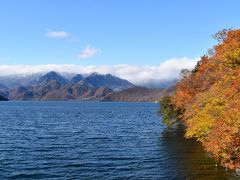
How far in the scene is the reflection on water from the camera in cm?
4776

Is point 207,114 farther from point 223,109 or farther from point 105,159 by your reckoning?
point 105,159

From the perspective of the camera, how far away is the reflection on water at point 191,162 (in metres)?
47.8

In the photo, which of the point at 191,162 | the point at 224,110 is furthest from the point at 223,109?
the point at 191,162

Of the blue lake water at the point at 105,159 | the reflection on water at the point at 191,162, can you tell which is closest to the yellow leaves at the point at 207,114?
the reflection on water at the point at 191,162

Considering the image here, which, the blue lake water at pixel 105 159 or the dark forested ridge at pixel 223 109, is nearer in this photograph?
the dark forested ridge at pixel 223 109

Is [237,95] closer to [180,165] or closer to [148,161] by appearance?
[180,165]

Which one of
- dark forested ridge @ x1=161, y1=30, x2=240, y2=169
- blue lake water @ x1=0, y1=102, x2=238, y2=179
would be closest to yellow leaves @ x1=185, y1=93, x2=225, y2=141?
dark forested ridge @ x1=161, y1=30, x2=240, y2=169

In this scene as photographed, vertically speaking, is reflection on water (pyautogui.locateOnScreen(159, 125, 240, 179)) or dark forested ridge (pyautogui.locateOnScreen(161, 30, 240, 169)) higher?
dark forested ridge (pyautogui.locateOnScreen(161, 30, 240, 169))

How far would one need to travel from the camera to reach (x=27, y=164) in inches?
2195

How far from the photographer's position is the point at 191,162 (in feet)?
185

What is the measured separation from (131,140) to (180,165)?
31894 millimetres

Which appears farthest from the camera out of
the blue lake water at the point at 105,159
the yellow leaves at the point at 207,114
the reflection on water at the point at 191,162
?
the blue lake water at the point at 105,159

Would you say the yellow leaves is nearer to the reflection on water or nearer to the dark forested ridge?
the dark forested ridge

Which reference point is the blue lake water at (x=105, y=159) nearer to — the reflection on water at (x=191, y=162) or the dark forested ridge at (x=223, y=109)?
the reflection on water at (x=191, y=162)
